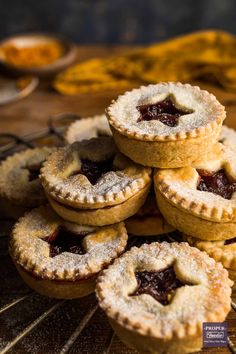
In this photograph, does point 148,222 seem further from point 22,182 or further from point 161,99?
point 22,182

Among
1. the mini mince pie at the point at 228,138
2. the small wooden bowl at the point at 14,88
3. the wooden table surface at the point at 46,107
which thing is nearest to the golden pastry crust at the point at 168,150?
the mini mince pie at the point at 228,138

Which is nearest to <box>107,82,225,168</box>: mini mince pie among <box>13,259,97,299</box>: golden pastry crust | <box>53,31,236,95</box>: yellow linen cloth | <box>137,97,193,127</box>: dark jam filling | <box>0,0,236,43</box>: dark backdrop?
<box>137,97,193,127</box>: dark jam filling

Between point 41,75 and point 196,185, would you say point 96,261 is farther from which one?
point 41,75

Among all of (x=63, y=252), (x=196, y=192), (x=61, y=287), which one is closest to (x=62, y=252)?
(x=63, y=252)

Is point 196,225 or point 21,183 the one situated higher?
point 196,225

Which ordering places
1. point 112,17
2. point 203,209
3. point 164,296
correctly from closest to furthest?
point 164,296 < point 203,209 < point 112,17

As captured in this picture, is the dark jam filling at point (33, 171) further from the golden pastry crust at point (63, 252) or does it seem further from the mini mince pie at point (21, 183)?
the golden pastry crust at point (63, 252)
